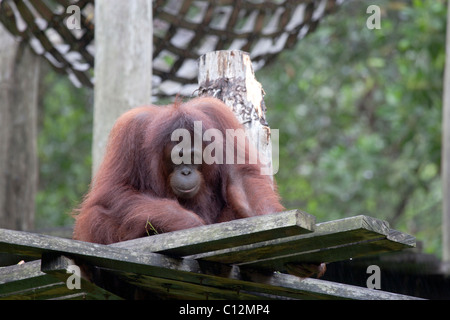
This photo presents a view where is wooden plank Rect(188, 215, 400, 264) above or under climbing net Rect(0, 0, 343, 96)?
under

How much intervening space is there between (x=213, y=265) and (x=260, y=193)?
52 cm

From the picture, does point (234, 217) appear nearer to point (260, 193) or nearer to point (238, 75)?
point (260, 193)

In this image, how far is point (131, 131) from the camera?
3363 mm

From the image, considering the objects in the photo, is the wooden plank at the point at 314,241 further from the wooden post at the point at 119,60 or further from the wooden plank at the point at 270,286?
the wooden post at the point at 119,60

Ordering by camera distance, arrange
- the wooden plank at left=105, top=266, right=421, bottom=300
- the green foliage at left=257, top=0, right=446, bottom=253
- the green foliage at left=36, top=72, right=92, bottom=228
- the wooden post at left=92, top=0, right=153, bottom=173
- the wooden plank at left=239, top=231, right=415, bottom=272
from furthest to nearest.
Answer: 1. the green foliage at left=36, top=72, right=92, bottom=228
2. the green foliage at left=257, top=0, right=446, bottom=253
3. the wooden post at left=92, top=0, right=153, bottom=173
4. the wooden plank at left=105, top=266, right=421, bottom=300
5. the wooden plank at left=239, top=231, right=415, bottom=272

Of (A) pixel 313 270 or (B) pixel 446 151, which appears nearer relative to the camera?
(A) pixel 313 270

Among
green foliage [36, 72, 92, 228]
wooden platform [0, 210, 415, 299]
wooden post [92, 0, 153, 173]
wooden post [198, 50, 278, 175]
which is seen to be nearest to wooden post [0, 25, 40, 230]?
wooden post [92, 0, 153, 173]

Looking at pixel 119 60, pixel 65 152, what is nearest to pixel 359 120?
pixel 65 152

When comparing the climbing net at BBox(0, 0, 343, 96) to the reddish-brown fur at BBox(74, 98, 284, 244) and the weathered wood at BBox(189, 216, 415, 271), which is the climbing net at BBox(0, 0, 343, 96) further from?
the weathered wood at BBox(189, 216, 415, 271)

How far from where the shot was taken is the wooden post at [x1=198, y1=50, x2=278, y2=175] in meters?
3.65

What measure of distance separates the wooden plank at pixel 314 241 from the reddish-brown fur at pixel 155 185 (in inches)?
14.3

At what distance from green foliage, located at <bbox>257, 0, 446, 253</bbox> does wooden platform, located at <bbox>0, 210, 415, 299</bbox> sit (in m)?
5.87

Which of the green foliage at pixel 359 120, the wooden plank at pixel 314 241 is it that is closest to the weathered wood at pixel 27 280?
the wooden plank at pixel 314 241

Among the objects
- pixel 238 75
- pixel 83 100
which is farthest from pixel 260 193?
pixel 83 100
